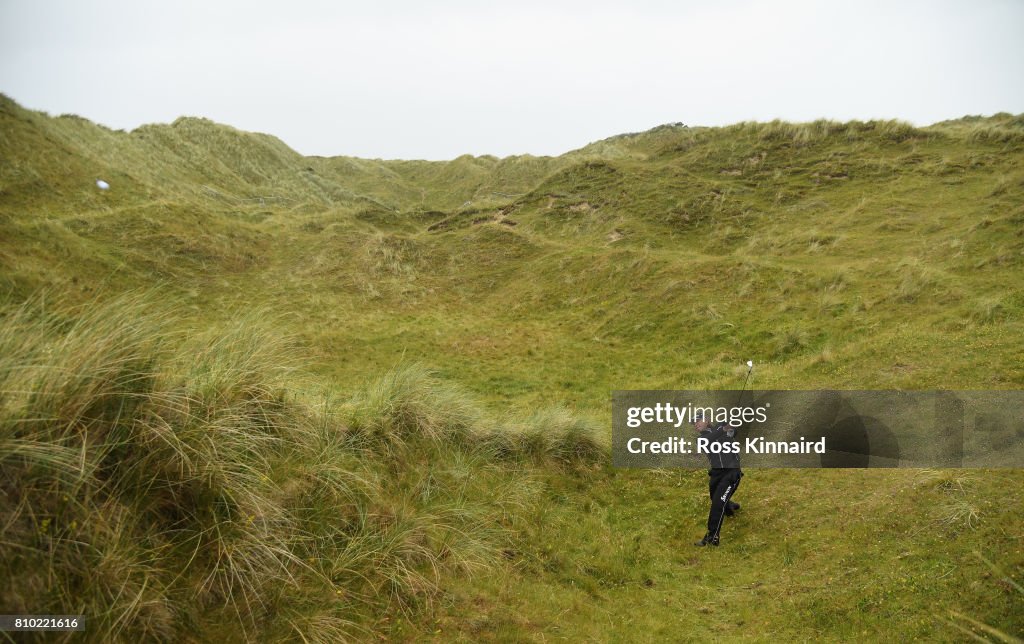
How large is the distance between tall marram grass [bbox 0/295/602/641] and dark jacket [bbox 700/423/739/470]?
13.3ft

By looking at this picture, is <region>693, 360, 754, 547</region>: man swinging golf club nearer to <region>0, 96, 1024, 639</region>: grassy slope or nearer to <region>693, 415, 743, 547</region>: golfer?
<region>693, 415, 743, 547</region>: golfer

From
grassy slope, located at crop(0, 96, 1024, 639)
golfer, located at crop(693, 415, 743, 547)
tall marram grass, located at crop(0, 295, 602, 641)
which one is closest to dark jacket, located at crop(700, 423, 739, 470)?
golfer, located at crop(693, 415, 743, 547)

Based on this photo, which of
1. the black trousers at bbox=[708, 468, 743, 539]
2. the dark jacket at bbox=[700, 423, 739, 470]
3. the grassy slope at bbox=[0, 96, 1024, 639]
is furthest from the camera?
the dark jacket at bbox=[700, 423, 739, 470]

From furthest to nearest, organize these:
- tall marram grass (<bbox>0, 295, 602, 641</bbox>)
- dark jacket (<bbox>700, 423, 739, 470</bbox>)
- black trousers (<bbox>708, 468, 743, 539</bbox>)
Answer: dark jacket (<bbox>700, 423, 739, 470</bbox>), black trousers (<bbox>708, 468, 743, 539</bbox>), tall marram grass (<bbox>0, 295, 602, 641</bbox>)

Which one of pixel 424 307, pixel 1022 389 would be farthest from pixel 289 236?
pixel 1022 389

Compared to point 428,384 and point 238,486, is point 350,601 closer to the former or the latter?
point 238,486

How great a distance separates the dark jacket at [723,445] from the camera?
8.57m

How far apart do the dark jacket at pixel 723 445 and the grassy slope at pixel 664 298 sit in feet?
3.61

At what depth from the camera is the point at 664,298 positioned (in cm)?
2153

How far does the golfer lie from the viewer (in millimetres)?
8352

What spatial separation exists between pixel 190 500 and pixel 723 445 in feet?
25.4

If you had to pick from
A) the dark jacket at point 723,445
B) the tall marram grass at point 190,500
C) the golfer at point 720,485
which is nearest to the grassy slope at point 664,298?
the golfer at point 720,485

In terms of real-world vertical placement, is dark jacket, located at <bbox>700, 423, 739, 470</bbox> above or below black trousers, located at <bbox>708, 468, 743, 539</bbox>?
above

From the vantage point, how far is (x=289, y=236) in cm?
3234
